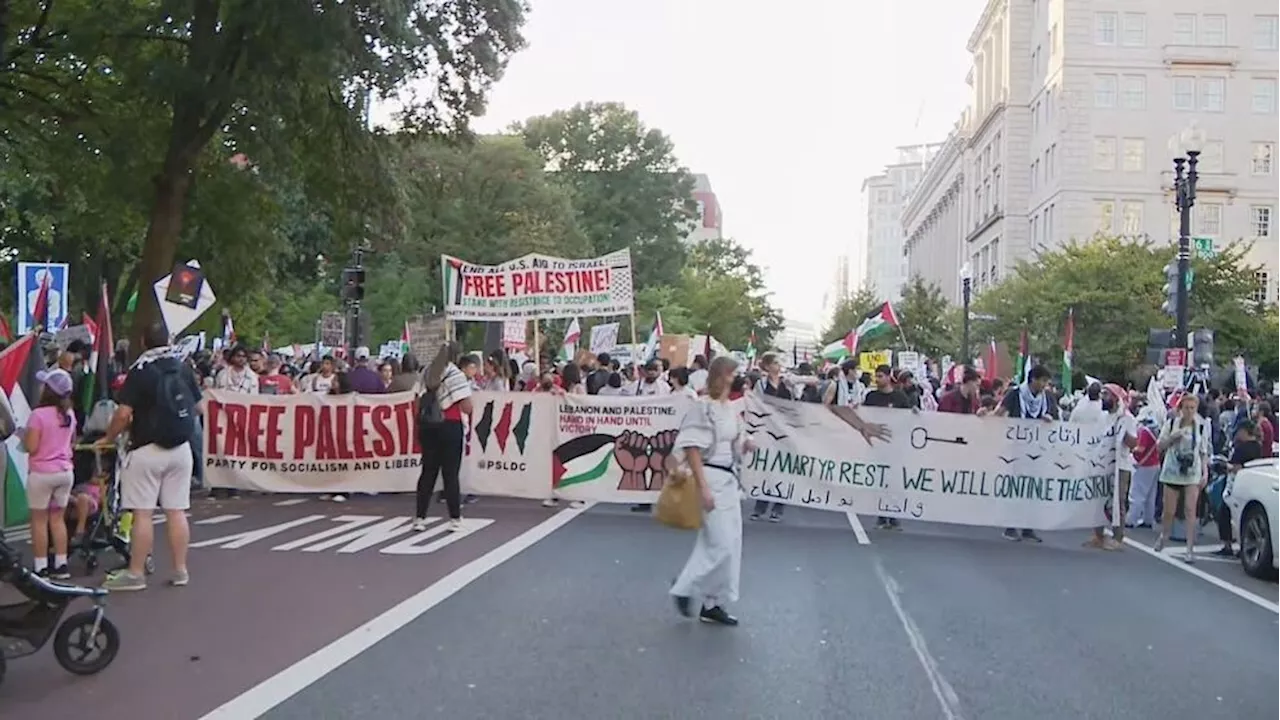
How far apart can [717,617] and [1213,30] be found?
256ft

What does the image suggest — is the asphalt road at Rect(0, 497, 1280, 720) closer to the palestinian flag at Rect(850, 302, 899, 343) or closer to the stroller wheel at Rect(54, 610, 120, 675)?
the stroller wheel at Rect(54, 610, 120, 675)

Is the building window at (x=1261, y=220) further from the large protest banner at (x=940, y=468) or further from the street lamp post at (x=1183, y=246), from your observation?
the large protest banner at (x=940, y=468)

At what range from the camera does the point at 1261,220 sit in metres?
75.1

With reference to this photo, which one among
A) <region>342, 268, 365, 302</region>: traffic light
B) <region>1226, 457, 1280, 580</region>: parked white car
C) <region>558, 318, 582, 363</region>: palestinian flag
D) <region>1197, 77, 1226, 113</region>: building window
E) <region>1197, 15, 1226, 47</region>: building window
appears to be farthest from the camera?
<region>1197, 15, 1226, 47</region>: building window

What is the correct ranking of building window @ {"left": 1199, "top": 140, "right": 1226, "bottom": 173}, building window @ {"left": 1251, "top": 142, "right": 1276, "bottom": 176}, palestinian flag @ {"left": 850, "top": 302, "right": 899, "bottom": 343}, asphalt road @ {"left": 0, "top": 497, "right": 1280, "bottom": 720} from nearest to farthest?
asphalt road @ {"left": 0, "top": 497, "right": 1280, "bottom": 720}
palestinian flag @ {"left": 850, "top": 302, "right": 899, "bottom": 343}
building window @ {"left": 1199, "top": 140, "right": 1226, "bottom": 173}
building window @ {"left": 1251, "top": 142, "right": 1276, "bottom": 176}

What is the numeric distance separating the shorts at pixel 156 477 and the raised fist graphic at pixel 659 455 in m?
7.23

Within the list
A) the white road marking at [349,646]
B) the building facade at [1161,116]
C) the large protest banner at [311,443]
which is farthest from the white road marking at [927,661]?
the building facade at [1161,116]

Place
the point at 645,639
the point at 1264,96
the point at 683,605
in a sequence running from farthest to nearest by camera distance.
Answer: the point at 1264,96, the point at 683,605, the point at 645,639

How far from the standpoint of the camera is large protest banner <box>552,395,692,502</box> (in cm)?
1589

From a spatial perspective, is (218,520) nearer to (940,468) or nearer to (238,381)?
(238,381)

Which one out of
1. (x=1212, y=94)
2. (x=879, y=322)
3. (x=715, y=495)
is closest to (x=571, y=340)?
(x=879, y=322)

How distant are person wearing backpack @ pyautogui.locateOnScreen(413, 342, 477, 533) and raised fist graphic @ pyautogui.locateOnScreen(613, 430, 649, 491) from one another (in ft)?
9.45

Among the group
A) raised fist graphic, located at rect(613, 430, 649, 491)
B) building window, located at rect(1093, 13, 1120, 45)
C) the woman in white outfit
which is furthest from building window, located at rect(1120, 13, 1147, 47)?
the woman in white outfit

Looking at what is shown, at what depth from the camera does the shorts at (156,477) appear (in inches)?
360
